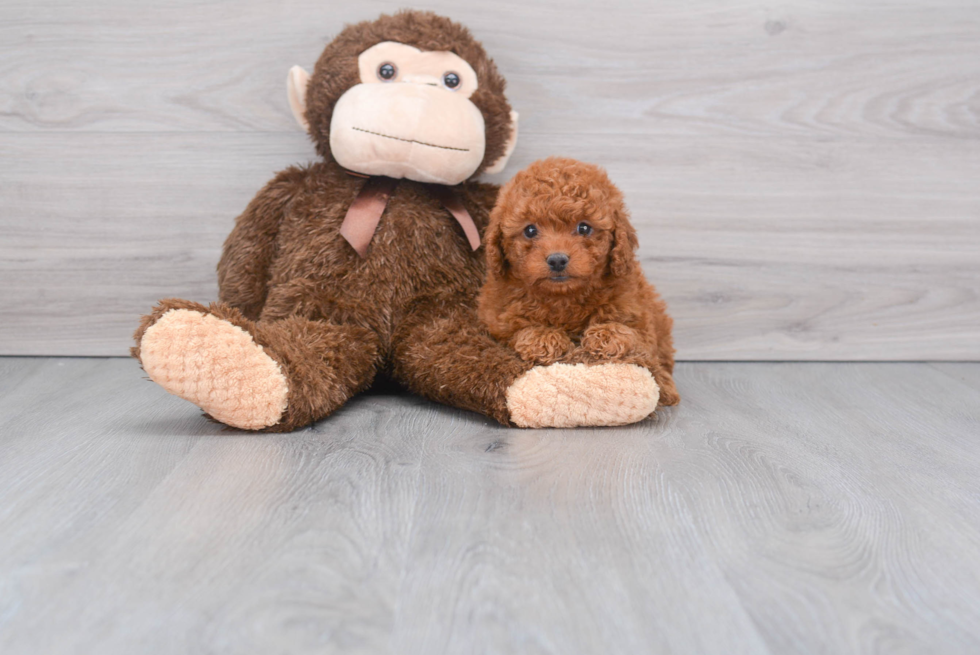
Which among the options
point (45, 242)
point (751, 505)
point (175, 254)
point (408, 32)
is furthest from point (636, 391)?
point (45, 242)

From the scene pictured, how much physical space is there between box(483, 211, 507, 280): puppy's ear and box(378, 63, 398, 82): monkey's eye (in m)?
0.29

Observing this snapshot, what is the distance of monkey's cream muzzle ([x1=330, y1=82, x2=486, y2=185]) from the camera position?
1084mm

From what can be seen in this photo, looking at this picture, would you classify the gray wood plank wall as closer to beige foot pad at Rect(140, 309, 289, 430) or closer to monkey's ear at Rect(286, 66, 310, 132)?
monkey's ear at Rect(286, 66, 310, 132)

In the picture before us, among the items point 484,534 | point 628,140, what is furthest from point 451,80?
point 484,534

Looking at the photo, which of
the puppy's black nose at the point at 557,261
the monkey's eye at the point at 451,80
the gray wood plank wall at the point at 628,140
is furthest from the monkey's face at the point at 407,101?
the puppy's black nose at the point at 557,261

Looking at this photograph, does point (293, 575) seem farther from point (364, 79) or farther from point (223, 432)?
point (364, 79)

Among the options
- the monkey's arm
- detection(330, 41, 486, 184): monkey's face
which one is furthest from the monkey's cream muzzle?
the monkey's arm

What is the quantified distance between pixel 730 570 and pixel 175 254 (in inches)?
42.8

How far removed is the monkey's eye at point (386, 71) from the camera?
3.70 ft

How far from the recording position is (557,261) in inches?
37.0

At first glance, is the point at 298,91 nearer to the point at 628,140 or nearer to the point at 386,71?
the point at 386,71

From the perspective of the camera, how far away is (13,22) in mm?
1288

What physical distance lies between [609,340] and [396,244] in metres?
0.36

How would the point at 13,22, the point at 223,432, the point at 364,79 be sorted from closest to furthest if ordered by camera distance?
the point at 223,432 → the point at 364,79 → the point at 13,22
